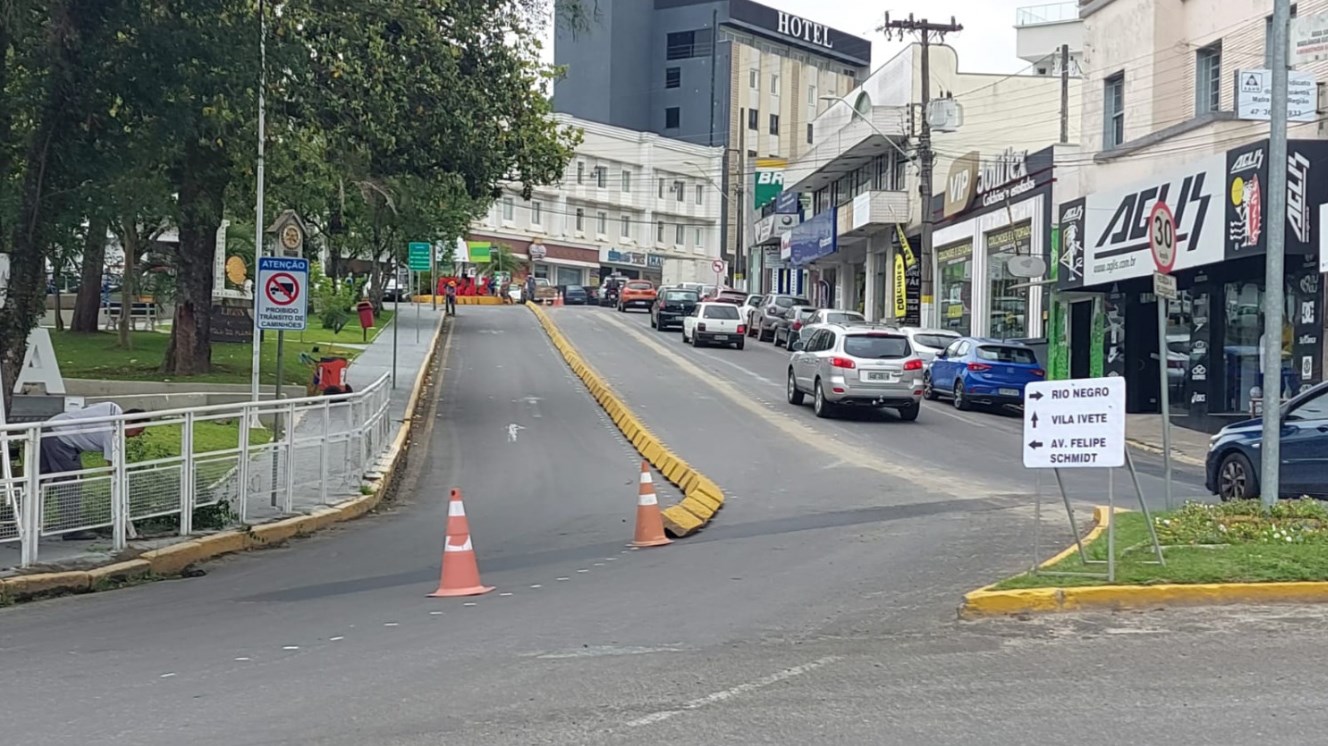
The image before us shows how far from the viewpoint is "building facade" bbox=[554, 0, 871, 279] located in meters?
94.6

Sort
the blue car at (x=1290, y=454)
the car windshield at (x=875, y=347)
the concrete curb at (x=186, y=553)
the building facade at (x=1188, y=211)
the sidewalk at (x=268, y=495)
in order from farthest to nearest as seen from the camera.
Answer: the car windshield at (x=875, y=347)
the building facade at (x=1188, y=211)
the blue car at (x=1290, y=454)
the sidewalk at (x=268, y=495)
the concrete curb at (x=186, y=553)

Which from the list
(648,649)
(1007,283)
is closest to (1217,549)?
(648,649)

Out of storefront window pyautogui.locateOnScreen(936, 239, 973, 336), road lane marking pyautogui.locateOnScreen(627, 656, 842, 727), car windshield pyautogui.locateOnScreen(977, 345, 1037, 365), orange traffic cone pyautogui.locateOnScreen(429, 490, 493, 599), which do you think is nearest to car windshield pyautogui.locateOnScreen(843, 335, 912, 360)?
car windshield pyautogui.locateOnScreen(977, 345, 1037, 365)

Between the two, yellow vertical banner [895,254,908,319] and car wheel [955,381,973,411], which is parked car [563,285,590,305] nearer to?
yellow vertical banner [895,254,908,319]

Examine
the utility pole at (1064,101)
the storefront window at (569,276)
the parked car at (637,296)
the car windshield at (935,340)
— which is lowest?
the car windshield at (935,340)

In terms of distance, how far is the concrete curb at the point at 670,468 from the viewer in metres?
14.1

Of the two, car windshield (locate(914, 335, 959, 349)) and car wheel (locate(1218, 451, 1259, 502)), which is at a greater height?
car windshield (locate(914, 335, 959, 349))

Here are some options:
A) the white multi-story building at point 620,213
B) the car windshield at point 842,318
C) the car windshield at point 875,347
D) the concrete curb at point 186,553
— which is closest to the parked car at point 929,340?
the car windshield at point 842,318

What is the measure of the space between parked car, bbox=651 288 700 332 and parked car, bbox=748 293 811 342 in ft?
7.97

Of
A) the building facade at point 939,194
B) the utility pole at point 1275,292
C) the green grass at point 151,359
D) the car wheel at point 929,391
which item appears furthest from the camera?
the building facade at point 939,194

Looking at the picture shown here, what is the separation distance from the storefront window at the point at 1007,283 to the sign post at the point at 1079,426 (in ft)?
92.1

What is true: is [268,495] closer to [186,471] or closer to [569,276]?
[186,471]

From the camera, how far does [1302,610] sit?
8.98 metres

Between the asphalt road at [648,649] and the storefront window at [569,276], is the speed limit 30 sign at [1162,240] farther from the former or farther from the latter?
the storefront window at [569,276]
